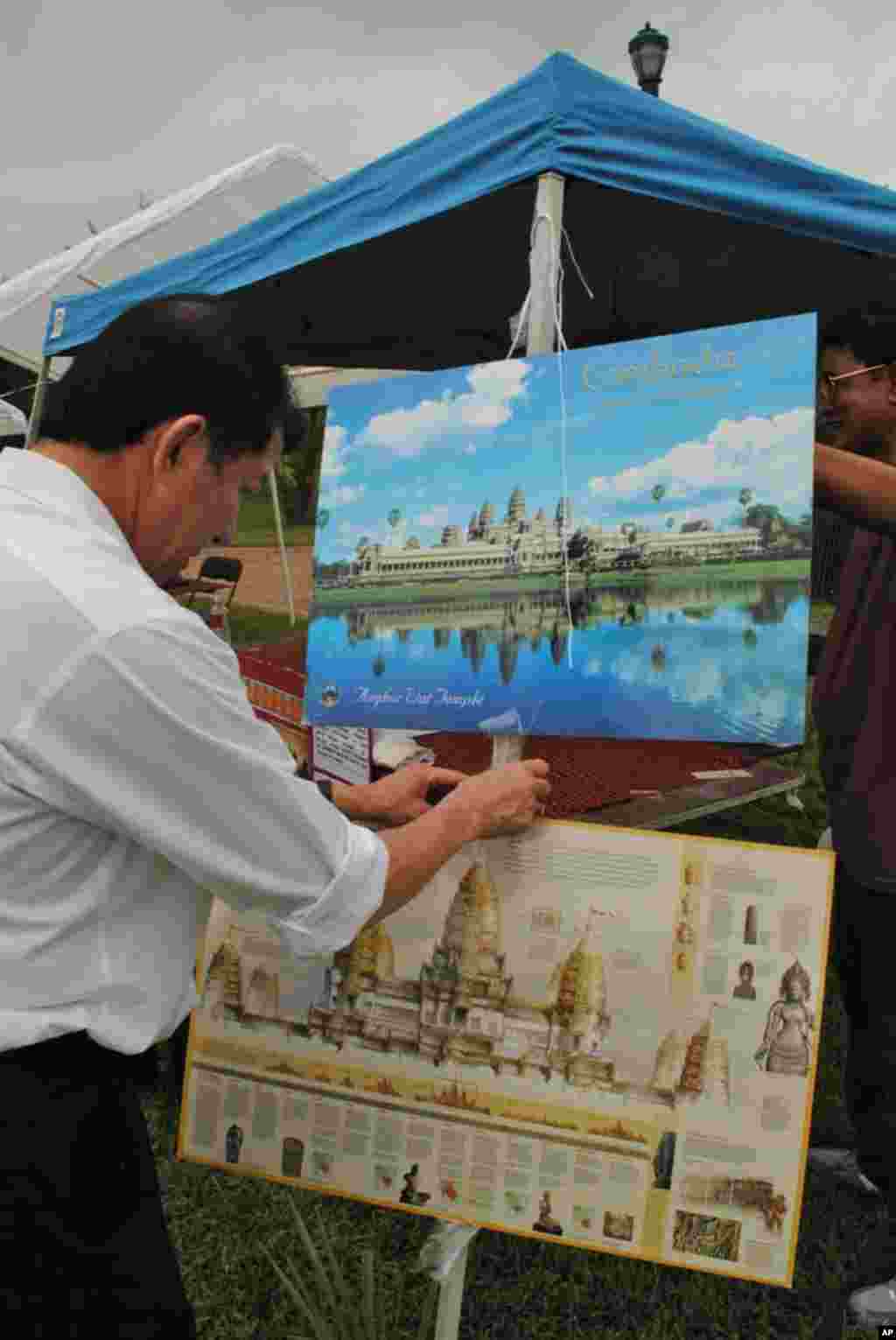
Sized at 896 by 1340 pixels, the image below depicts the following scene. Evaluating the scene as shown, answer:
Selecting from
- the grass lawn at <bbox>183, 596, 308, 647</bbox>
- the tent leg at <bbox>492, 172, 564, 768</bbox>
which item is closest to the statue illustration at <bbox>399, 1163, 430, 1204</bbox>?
the tent leg at <bbox>492, 172, 564, 768</bbox>

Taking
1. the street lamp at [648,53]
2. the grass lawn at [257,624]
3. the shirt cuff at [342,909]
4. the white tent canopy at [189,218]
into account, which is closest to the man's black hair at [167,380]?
the shirt cuff at [342,909]

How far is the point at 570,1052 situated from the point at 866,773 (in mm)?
807

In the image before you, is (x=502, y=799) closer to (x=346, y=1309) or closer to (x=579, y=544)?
(x=579, y=544)

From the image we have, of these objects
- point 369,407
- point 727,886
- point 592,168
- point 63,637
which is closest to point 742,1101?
point 727,886

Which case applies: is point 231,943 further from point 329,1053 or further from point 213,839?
point 213,839

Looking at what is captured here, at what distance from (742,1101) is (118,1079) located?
31.3 inches

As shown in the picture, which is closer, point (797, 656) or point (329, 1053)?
point (797, 656)

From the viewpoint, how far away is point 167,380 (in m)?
1.02

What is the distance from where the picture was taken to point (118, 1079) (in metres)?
1.05

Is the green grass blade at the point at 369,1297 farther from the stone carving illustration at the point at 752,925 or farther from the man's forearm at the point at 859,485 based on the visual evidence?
the man's forearm at the point at 859,485

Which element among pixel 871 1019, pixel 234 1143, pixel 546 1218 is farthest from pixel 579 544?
pixel 871 1019

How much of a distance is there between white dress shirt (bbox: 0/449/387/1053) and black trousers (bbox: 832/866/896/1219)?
3.99 feet

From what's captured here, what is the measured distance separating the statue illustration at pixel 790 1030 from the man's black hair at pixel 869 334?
1.04 meters

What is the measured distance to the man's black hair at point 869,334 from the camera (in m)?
1.69
